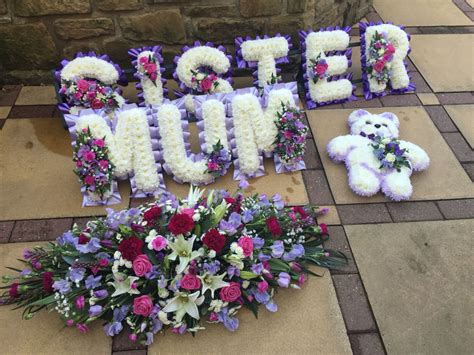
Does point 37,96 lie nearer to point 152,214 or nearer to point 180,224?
point 152,214

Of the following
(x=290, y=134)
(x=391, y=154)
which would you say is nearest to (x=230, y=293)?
(x=290, y=134)

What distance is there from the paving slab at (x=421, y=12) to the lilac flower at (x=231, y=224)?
315 cm

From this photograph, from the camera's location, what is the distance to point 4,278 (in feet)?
6.80

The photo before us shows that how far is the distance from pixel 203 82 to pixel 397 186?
1.42 meters

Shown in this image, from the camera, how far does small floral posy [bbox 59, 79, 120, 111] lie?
2.79 m

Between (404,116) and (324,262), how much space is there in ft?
5.11

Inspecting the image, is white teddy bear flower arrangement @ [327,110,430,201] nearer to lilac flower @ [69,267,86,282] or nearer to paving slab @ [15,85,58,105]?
lilac flower @ [69,267,86,282]

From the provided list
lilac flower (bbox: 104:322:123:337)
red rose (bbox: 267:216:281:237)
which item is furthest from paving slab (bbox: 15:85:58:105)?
red rose (bbox: 267:216:281:237)

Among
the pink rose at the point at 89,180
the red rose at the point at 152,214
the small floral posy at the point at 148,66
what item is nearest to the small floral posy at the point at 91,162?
the pink rose at the point at 89,180

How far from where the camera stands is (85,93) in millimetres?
2801

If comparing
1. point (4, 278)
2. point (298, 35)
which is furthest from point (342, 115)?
point (4, 278)

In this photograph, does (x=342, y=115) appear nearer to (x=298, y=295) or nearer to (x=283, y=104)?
(x=283, y=104)

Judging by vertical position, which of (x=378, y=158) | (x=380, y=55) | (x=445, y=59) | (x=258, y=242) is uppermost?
(x=380, y=55)

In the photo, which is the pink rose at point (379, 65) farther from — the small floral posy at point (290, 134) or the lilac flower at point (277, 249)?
the lilac flower at point (277, 249)
